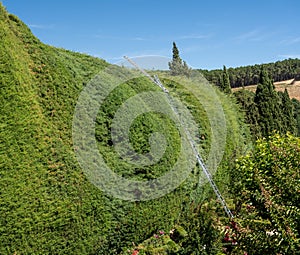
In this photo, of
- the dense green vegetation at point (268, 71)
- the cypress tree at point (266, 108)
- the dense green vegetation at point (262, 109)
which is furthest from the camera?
the dense green vegetation at point (268, 71)

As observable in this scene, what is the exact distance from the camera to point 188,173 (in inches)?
328

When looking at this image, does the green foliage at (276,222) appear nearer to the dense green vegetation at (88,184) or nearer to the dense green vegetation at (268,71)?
the dense green vegetation at (88,184)

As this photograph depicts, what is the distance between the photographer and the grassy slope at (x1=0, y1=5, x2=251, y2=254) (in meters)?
4.49

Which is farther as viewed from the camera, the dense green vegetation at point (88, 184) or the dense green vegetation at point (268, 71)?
the dense green vegetation at point (268, 71)

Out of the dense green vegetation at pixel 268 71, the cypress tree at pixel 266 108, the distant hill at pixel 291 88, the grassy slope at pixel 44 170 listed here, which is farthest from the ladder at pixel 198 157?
the dense green vegetation at pixel 268 71

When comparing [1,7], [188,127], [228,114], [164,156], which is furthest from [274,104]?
[1,7]

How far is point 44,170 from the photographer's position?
4895 mm

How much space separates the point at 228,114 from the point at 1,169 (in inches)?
370

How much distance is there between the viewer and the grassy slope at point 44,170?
177 inches

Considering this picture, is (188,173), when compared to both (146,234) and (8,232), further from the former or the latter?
(8,232)

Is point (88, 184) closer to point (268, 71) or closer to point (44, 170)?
point (44, 170)

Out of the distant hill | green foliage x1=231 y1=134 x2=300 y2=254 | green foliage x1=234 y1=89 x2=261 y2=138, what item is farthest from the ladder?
the distant hill

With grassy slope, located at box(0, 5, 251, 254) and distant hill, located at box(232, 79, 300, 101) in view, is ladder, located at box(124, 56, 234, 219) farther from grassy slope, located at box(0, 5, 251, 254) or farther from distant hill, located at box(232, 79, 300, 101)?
distant hill, located at box(232, 79, 300, 101)

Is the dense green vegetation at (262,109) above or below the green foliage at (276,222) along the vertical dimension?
above
